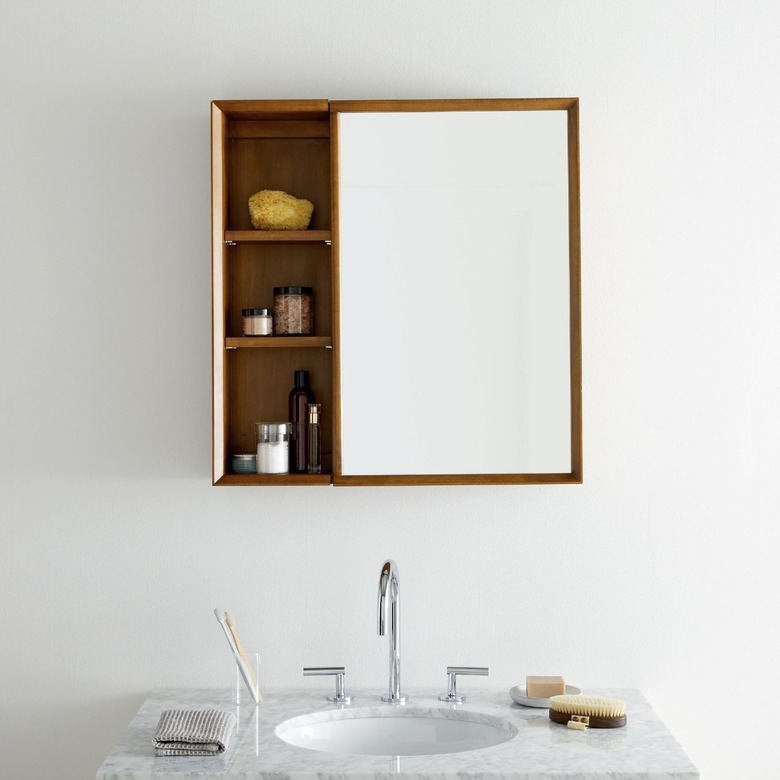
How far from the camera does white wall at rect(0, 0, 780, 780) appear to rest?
81.8 inches

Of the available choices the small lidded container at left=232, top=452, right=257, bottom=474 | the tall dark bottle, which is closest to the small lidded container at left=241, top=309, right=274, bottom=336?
the tall dark bottle

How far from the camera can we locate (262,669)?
2.10m

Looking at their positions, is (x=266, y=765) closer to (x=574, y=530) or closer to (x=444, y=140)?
(x=574, y=530)

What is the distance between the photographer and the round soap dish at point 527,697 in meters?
1.93

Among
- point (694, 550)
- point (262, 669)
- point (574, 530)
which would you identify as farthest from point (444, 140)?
point (262, 669)

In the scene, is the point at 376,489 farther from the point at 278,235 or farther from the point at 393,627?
the point at 278,235

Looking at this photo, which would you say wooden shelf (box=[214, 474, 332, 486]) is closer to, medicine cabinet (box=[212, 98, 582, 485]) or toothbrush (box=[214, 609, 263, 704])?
medicine cabinet (box=[212, 98, 582, 485])

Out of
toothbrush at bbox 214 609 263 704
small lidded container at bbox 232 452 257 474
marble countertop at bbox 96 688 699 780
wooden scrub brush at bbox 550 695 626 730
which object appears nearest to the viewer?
marble countertop at bbox 96 688 699 780

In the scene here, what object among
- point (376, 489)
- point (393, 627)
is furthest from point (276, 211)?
point (393, 627)

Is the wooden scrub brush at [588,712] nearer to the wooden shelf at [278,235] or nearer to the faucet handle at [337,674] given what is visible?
the faucet handle at [337,674]

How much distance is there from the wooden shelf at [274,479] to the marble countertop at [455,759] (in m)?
0.45

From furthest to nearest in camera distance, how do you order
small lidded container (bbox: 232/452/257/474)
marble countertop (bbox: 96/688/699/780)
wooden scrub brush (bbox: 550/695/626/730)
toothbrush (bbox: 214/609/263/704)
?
1. small lidded container (bbox: 232/452/257/474)
2. toothbrush (bbox: 214/609/263/704)
3. wooden scrub brush (bbox: 550/695/626/730)
4. marble countertop (bbox: 96/688/699/780)

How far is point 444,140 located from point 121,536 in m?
1.07

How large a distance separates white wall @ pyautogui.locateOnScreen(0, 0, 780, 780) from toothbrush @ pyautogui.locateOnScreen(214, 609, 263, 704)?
0.13 m
